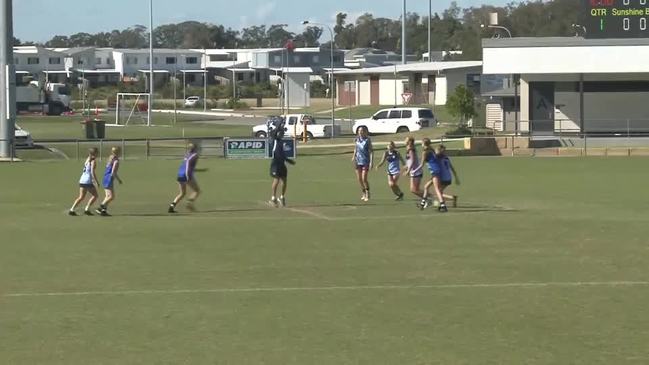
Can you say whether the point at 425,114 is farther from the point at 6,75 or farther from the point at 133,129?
the point at 6,75

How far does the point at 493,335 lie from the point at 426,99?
93.3 metres

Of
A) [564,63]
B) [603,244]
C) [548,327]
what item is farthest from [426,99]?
[548,327]

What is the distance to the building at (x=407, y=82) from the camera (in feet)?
323

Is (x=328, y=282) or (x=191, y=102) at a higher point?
(x=191, y=102)

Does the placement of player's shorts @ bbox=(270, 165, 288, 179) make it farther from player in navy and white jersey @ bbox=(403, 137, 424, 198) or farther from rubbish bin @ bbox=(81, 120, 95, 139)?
rubbish bin @ bbox=(81, 120, 95, 139)

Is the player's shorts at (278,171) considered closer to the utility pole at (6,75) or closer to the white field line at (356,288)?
the white field line at (356,288)

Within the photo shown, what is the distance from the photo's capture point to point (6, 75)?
47531 millimetres

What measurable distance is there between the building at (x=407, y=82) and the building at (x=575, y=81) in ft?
123

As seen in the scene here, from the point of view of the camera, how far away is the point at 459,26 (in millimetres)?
193250

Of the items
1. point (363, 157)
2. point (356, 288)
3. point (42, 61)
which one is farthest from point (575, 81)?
point (42, 61)

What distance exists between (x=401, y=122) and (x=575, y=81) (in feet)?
39.7

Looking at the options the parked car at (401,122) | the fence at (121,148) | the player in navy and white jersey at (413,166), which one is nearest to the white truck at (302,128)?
the parked car at (401,122)

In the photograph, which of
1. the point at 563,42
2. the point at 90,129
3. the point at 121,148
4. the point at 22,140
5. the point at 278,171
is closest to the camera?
the point at 278,171

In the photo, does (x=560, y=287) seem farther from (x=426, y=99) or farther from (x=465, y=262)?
(x=426, y=99)
